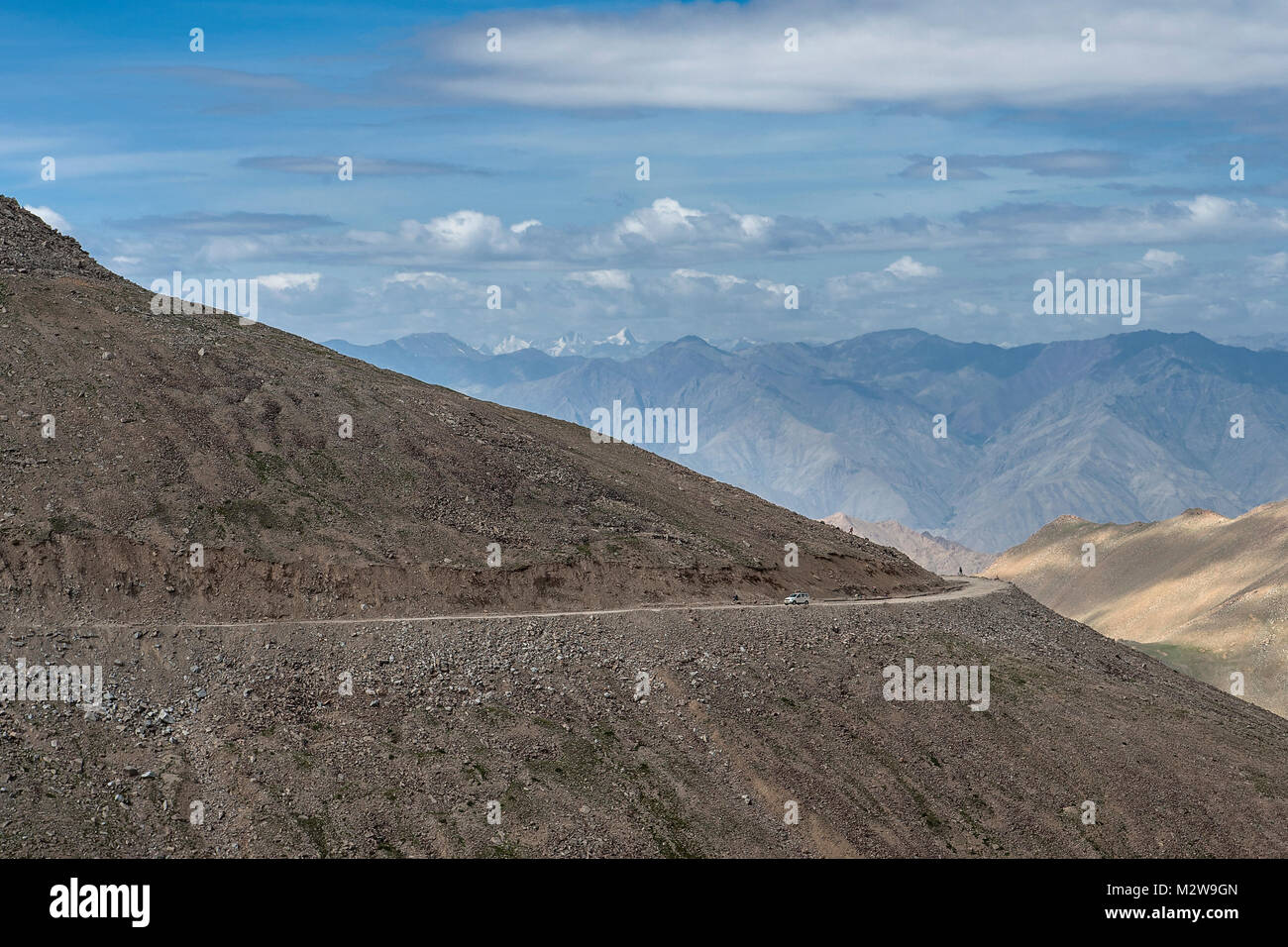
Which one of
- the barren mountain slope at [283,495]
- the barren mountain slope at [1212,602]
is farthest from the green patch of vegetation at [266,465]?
the barren mountain slope at [1212,602]

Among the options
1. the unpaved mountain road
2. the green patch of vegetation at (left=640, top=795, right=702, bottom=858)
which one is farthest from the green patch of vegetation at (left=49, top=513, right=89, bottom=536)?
the green patch of vegetation at (left=640, top=795, right=702, bottom=858)

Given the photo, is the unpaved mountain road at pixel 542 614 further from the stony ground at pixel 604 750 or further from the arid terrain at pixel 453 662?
the stony ground at pixel 604 750

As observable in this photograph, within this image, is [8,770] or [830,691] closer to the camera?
[8,770]

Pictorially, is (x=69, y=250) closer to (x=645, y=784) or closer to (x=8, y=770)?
(x=8, y=770)

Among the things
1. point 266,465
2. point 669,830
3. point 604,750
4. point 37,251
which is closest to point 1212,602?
point 604,750

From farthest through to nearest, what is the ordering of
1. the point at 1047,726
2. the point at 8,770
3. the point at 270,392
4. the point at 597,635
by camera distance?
the point at 270,392, the point at 1047,726, the point at 597,635, the point at 8,770

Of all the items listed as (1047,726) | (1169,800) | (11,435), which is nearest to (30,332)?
(11,435)

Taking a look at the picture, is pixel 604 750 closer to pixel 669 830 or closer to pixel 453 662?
pixel 669 830
